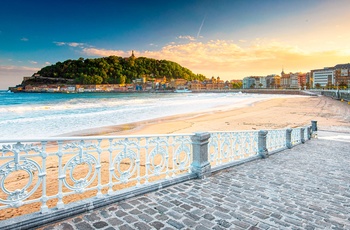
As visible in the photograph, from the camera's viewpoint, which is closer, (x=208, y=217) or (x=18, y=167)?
(x=18, y=167)

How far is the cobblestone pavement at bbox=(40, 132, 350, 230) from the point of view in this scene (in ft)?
11.3

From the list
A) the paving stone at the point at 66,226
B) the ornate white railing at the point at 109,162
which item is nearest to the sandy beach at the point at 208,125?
the ornate white railing at the point at 109,162

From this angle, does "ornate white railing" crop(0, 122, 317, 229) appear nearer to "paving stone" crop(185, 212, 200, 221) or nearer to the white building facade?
"paving stone" crop(185, 212, 200, 221)

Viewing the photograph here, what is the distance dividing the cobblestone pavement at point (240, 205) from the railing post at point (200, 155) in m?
0.27

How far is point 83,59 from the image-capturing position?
152m

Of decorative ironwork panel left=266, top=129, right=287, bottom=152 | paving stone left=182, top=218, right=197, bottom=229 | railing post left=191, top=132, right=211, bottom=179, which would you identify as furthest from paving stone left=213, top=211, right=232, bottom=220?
decorative ironwork panel left=266, top=129, right=287, bottom=152

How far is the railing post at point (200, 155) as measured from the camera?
550 centimetres

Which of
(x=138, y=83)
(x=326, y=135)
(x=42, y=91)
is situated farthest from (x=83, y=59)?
(x=326, y=135)

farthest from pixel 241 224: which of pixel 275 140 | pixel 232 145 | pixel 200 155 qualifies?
pixel 275 140

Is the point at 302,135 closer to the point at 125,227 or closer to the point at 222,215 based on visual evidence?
the point at 222,215

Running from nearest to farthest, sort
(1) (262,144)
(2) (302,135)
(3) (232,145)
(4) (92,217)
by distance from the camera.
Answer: (4) (92,217), (3) (232,145), (1) (262,144), (2) (302,135)

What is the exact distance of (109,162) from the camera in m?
4.09

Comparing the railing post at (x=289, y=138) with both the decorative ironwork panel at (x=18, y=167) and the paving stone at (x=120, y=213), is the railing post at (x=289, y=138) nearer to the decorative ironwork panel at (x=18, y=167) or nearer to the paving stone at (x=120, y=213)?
the paving stone at (x=120, y=213)

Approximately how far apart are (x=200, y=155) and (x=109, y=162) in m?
2.40
